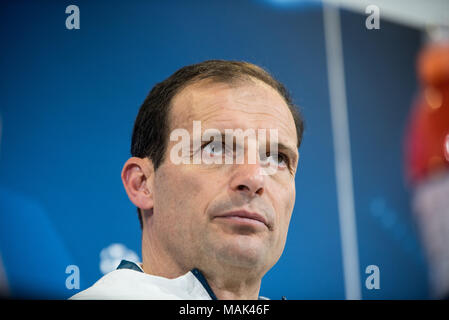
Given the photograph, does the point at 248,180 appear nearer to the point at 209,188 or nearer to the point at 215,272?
the point at 209,188

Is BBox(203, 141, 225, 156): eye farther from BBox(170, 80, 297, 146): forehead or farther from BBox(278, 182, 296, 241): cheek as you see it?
BBox(278, 182, 296, 241): cheek

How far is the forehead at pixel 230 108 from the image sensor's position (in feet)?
4.86

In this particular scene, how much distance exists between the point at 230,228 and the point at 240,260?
0.29ft

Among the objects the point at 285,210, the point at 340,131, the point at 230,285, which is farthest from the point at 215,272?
the point at 340,131

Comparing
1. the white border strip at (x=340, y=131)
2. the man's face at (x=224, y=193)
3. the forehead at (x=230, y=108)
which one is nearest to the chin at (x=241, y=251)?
the man's face at (x=224, y=193)

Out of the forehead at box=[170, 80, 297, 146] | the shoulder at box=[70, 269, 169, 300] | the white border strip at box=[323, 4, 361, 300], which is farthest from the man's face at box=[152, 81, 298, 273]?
the white border strip at box=[323, 4, 361, 300]

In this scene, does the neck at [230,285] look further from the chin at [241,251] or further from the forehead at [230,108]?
the forehead at [230,108]

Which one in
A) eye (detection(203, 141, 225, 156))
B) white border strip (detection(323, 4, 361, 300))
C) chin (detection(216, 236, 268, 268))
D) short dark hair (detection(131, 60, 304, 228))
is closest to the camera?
chin (detection(216, 236, 268, 268))

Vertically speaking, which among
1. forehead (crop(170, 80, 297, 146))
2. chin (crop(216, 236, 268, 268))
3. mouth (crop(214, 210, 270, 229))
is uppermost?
forehead (crop(170, 80, 297, 146))

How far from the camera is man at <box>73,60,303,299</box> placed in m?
1.38

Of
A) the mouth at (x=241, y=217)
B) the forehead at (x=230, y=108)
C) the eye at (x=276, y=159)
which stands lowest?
the mouth at (x=241, y=217)

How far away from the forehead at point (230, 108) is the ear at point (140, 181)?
0.15 meters

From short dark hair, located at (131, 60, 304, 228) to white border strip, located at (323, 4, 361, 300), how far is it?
0.62m

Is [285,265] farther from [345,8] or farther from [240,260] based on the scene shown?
[345,8]
